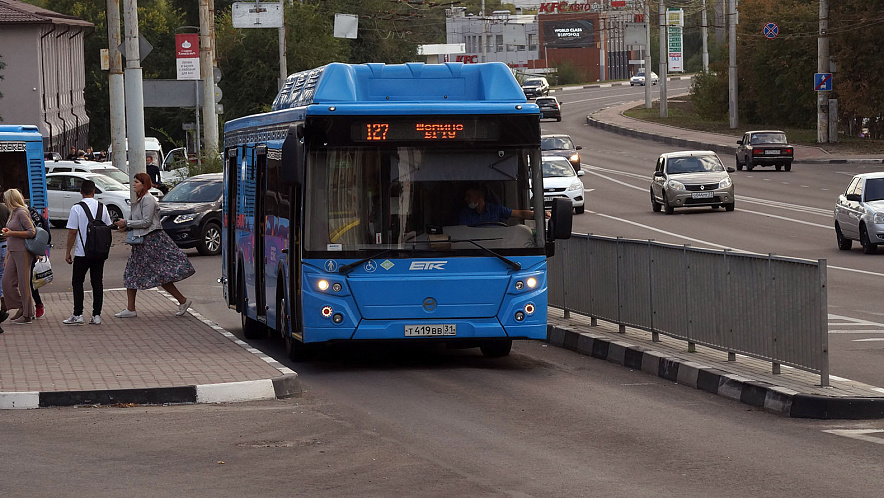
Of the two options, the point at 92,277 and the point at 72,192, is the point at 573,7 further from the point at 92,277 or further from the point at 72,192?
the point at 92,277

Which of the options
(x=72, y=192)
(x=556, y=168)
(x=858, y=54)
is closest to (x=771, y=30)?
(x=858, y=54)

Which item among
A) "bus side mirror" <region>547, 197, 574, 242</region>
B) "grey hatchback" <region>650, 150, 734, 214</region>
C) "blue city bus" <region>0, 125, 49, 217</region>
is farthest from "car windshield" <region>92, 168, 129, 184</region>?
"bus side mirror" <region>547, 197, 574, 242</region>

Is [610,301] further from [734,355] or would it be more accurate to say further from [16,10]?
[16,10]

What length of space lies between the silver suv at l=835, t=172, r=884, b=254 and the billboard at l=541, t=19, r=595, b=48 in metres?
139

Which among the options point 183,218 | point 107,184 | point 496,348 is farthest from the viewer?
point 107,184

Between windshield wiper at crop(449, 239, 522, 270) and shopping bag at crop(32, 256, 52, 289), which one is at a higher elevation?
windshield wiper at crop(449, 239, 522, 270)

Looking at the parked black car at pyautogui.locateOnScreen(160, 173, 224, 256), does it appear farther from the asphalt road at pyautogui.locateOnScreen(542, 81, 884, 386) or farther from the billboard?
the billboard

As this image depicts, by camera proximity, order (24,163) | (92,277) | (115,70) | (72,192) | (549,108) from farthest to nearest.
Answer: (549,108)
(72,192)
(115,70)
(24,163)
(92,277)

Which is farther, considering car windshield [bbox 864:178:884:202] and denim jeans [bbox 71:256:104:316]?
car windshield [bbox 864:178:884:202]

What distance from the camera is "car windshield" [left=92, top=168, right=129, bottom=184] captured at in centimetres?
3978

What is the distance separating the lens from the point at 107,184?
39.1 m

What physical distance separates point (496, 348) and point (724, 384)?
3.28 metres

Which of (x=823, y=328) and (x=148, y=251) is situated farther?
(x=148, y=251)

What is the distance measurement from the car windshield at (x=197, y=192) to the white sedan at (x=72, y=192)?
748 centimetres
